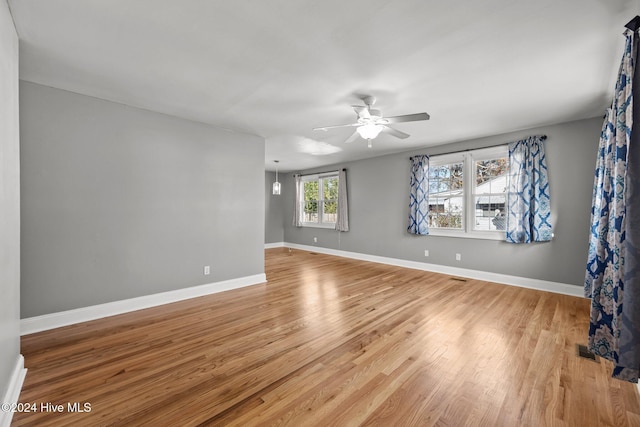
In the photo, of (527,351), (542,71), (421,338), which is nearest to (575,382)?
(527,351)

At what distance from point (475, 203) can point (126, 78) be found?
5.39 metres

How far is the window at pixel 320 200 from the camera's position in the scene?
7.56 metres

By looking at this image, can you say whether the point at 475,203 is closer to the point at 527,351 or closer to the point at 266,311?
the point at 527,351

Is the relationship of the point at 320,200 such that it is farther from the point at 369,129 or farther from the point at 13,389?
the point at 13,389

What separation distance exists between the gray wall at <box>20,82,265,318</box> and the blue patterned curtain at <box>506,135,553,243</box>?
4.36m

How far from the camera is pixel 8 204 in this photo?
1672 mm

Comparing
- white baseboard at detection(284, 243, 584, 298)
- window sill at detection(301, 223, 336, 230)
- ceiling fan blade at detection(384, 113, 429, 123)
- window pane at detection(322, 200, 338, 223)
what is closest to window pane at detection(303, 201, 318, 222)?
window sill at detection(301, 223, 336, 230)

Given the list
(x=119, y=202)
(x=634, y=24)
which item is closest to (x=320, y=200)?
(x=119, y=202)

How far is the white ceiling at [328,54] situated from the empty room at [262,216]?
2cm

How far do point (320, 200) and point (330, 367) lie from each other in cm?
603

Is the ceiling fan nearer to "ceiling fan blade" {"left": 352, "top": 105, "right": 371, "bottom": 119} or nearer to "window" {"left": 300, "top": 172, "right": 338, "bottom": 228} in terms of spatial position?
"ceiling fan blade" {"left": 352, "top": 105, "right": 371, "bottom": 119}

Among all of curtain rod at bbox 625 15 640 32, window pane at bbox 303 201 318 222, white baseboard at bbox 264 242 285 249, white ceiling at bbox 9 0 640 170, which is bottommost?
white baseboard at bbox 264 242 285 249

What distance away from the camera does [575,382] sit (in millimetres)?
1909

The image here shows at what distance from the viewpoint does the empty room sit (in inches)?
66.1
